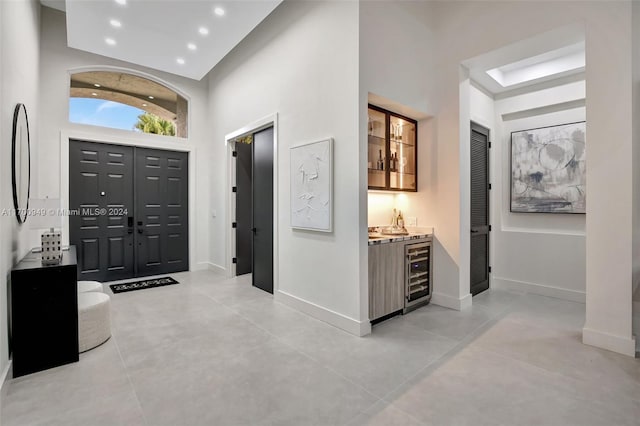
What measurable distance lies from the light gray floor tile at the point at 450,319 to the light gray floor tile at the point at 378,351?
0.52ft

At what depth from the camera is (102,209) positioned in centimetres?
515

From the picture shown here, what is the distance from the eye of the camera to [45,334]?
7.95 ft

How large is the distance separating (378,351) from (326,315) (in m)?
0.81

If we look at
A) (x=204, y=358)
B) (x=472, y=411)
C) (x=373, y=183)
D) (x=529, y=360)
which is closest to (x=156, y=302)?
(x=204, y=358)

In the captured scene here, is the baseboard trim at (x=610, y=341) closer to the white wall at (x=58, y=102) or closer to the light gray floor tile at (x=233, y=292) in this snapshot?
the light gray floor tile at (x=233, y=292)

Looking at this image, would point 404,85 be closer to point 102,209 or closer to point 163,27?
point 163,27

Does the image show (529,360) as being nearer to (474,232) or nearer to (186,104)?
(474,232)

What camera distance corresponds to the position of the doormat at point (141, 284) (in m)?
4.72

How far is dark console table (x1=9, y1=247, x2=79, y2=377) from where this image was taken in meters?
2.32

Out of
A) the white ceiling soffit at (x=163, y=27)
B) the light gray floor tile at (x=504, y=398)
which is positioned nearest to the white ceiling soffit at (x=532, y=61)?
the white ceiling soffit at (x=163, y=27)

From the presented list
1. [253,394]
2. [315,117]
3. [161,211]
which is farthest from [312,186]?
[161,211]

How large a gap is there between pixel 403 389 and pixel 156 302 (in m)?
3.35

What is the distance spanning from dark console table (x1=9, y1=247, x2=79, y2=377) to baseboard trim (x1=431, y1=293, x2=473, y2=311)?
376cm

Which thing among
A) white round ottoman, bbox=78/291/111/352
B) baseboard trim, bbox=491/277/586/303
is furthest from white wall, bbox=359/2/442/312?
white round ottoman, bbox=78/291/111/352
